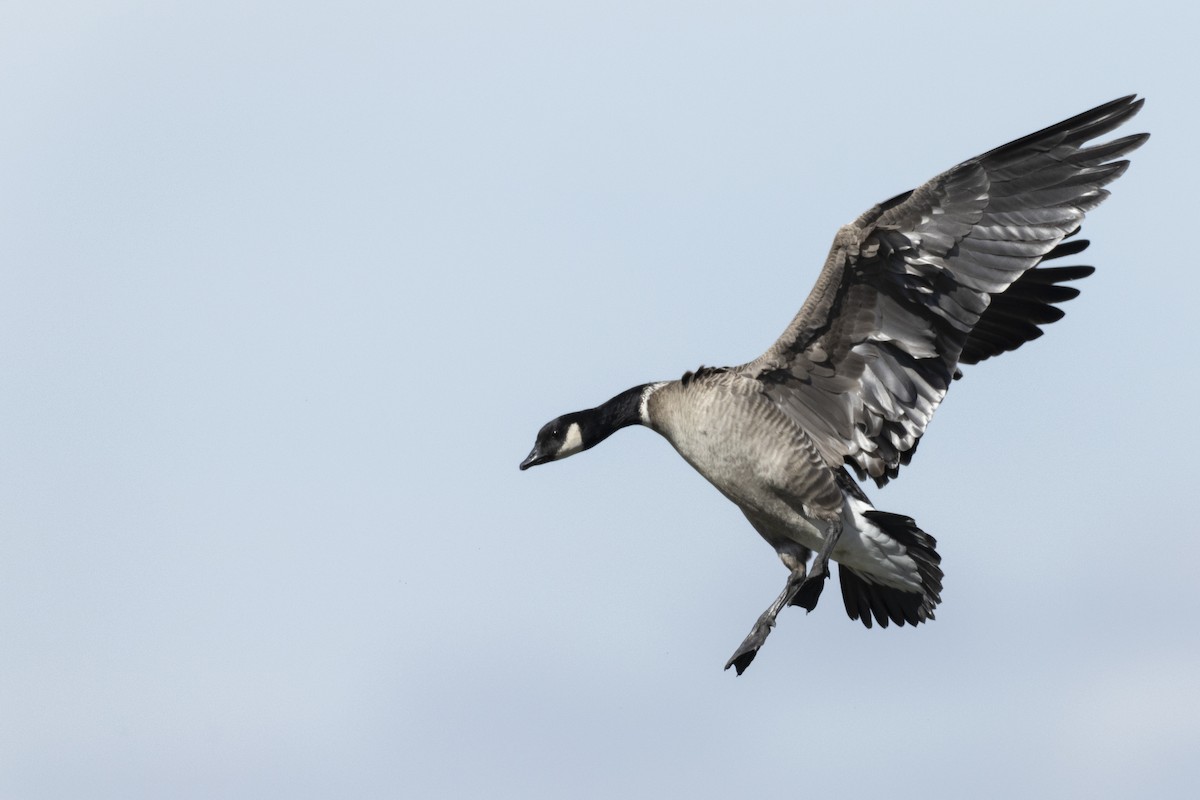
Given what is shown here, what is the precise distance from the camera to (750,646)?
13.8m

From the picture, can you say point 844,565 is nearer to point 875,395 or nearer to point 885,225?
point 875,395

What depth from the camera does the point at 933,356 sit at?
14195mm

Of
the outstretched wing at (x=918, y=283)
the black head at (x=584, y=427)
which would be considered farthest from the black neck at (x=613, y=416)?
the outstretched wing at (x=918, y=283)

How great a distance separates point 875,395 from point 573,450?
2.52 m

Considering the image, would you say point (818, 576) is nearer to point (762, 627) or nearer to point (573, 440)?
point (762, 627)

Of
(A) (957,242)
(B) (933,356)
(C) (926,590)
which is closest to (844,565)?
(C) (926,590)

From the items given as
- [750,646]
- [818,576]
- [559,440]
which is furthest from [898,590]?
[559,440]

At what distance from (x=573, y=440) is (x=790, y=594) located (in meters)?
2.17

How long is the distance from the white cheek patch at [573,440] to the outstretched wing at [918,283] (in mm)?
1664

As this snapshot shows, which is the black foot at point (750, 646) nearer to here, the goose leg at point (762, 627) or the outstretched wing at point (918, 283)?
the goose leg at point (762, 627)

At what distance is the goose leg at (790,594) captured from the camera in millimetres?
13844

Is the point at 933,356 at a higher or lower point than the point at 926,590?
higher

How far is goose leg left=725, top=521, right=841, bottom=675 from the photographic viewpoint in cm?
1384

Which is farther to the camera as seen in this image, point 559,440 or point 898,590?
point 559,440
